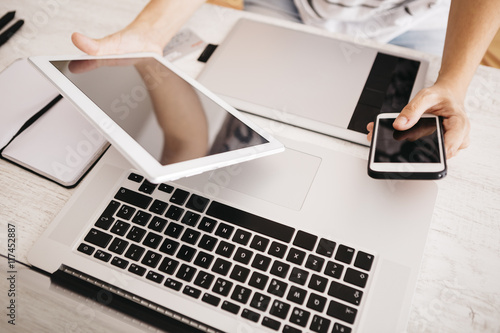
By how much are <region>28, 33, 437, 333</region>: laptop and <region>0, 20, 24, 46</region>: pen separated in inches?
15.6

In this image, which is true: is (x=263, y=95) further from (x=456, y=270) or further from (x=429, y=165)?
(x=456, y=270)

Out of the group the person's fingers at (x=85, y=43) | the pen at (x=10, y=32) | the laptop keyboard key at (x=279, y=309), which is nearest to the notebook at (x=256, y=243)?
the laptop keyboard key at (x=279, y=309)

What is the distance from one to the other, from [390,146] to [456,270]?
0.19m

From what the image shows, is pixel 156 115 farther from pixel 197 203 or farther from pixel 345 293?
Answer: pixel 345 293

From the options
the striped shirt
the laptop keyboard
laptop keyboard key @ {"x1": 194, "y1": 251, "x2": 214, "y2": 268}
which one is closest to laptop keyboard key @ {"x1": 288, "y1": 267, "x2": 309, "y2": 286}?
the laptop keyboard

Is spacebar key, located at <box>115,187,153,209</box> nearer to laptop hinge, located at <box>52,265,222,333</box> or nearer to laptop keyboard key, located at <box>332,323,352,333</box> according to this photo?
laptop hinge, located at <box>52,265,222,333</box>

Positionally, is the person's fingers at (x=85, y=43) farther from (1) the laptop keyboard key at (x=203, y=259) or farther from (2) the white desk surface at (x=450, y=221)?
(1) the laptop keyboard key at (x=203, y=259)

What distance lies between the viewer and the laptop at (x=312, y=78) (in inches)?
24.8

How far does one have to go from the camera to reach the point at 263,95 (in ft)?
2.16

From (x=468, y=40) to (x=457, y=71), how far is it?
81mm

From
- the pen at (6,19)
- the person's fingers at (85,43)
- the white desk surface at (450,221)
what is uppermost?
the pen at (6,19)


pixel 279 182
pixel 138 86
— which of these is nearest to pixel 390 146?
pixel 279 182

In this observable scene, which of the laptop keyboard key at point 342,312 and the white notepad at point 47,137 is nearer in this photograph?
the laptop keyboard key at point 342,312

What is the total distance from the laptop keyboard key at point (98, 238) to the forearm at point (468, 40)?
1.93 ft
